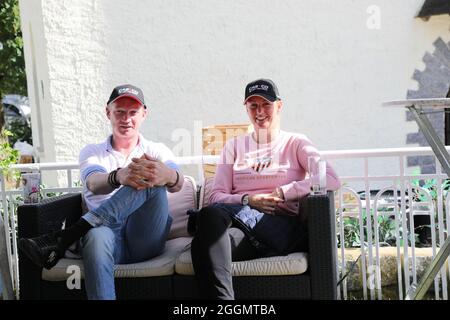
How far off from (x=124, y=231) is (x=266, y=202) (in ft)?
2.34

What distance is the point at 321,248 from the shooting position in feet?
10.3

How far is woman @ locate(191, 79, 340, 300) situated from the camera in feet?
10.1

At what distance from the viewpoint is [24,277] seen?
3.32 m

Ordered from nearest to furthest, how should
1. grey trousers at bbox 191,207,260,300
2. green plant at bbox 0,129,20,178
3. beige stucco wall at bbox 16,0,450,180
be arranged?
grey trousers at bbox 191,207,260,300 < green plant at bbox 0,129,20,178 < beige stucco wall at bbox 16,0,450,180

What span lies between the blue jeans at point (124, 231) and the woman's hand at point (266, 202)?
447 mm

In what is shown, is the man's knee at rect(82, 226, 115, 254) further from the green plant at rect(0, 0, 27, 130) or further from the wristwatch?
the green plant at rect(0, 0, 27, 130)

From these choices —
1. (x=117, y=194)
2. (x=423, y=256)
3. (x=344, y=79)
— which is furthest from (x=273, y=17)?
(x=117, y=194)

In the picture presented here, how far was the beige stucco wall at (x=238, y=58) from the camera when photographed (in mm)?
7105

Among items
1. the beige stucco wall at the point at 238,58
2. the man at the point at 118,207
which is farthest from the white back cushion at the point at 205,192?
the beige stucco wall at the point at 238,58

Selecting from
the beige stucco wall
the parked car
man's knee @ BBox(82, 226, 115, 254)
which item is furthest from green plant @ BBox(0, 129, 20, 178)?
the parked car

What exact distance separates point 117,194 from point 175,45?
161 inches

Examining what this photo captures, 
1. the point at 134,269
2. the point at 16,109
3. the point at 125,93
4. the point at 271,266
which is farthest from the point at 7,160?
the point at 16,109

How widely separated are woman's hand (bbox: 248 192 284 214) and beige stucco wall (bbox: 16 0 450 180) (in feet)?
12.3

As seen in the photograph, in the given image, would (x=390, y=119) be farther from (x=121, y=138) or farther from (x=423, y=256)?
(x=121, y=138)
